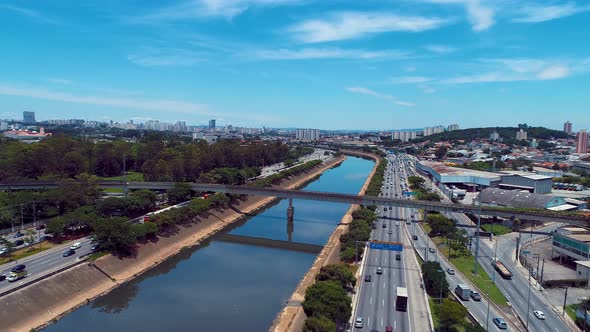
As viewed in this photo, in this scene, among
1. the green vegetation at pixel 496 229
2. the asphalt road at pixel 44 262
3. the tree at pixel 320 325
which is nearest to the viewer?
the tree at pixel 320 325

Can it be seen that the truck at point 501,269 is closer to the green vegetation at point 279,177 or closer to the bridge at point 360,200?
the bridge at point 360,200

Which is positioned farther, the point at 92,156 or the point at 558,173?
the point at 558,173

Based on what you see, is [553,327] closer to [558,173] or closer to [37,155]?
[37,155]

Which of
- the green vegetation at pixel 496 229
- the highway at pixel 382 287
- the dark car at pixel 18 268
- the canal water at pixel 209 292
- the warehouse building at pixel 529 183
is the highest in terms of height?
the warehouse building at pixel 529 183

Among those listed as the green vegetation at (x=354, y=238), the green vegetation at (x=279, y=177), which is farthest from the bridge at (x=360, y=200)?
the green vegetation at (x=279, y=177)

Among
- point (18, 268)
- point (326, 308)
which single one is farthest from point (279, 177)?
point (326, 308)

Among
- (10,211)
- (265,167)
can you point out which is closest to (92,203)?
(10,211)

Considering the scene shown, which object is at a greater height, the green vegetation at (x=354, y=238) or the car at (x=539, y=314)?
the green vegetation at (x=354, y=238)
